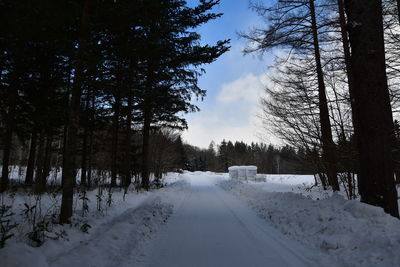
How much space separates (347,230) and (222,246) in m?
2.46

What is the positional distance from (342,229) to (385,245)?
101 cm

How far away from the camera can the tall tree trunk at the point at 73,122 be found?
603 centimetres

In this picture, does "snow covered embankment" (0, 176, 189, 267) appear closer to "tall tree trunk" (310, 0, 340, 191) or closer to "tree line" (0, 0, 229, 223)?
"tree line" (0, 0, 229, 223)

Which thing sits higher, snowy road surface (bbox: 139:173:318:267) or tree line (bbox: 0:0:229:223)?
tree line (bbox: 0:0:229:223)

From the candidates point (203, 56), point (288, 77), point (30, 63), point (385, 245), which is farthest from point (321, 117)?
point (30, 63)

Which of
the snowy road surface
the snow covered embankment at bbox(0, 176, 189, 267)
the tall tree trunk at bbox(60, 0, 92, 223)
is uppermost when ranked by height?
the tall tree trunk at bbox(60, 0, 92, 223)

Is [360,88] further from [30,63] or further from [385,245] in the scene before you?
[30,63]

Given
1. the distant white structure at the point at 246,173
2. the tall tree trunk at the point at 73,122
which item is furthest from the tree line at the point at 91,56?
the distant white structure at the point at 246,173

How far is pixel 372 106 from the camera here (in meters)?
5.32

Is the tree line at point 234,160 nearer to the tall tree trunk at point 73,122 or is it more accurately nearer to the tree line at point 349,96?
the tree line at point 349,96

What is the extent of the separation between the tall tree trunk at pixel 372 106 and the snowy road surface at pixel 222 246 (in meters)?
2.07

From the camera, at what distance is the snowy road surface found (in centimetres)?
423

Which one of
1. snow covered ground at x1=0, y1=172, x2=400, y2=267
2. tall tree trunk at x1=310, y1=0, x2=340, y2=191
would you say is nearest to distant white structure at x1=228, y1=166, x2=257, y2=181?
tall tree trunk at x1=310, y1=0, x2=340, y2=191

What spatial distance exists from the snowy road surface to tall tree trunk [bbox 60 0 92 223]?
7.75 ft
